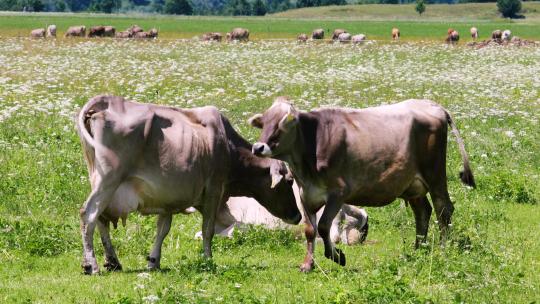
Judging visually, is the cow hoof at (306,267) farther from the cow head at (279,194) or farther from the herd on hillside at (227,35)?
the herd on hillside at (227,35)

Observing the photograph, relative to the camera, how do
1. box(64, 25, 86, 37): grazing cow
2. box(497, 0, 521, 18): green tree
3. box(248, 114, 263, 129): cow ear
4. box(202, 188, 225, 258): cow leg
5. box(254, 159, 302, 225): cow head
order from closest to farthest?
box(248, 114, 263, 129): cow ear < box(202, 188, 225, 258): cow leg < box(254, 159, 302, 225): cow head < box(64, 25, 86, 37): grazing cow < box(497, 0, 521, 18): green tree

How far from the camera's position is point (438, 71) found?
36219 millimetres

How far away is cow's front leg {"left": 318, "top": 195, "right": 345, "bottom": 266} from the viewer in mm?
11047

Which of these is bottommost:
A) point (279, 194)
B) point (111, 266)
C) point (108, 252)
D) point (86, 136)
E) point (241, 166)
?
point (111, 266)

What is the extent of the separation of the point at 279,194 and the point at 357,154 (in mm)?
1506

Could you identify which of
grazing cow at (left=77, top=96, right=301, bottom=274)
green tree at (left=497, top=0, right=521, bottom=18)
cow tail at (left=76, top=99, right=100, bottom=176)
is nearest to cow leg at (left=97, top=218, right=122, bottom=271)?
grazing cow at (left=77, top=96, right=301, bottom=274)

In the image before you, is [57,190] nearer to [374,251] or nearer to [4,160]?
[4,160]

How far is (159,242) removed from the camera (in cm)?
1147

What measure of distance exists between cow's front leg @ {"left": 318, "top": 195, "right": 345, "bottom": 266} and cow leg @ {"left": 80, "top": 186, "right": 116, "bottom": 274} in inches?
96.3

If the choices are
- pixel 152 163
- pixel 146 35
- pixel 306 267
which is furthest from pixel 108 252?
pixel 146 35

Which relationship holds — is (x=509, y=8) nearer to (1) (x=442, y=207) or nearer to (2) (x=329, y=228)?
(1) (x=442, y=207)

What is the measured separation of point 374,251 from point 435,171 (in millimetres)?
1338

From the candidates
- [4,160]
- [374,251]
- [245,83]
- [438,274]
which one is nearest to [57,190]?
[4,160]

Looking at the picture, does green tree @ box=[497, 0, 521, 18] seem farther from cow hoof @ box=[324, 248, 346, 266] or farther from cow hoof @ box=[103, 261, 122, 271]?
cow hoof @ box=[103, 261, 122, 271]
